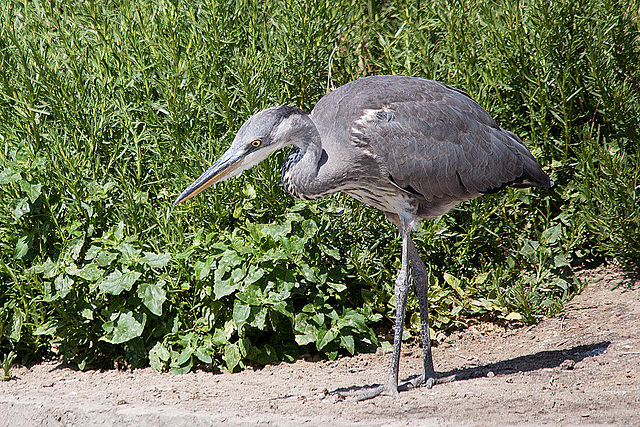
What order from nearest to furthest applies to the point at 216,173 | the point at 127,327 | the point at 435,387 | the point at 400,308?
the point at 216,173 < the point at 435,387 < the point at 400,308 < the point at 127,327

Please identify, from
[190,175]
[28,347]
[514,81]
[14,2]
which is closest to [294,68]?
[190,175]

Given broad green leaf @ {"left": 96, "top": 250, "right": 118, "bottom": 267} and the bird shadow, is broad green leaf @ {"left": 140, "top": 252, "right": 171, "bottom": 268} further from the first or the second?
the bird shadow

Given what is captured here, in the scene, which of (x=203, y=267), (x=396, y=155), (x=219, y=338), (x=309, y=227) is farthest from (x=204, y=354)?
(x=396, y=155)

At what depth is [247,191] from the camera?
4965 mm

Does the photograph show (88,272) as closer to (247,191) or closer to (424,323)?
(247,191)

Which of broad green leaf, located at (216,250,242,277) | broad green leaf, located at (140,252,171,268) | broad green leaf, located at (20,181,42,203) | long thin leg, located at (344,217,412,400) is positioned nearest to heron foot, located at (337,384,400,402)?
long thin leg, located at (344,217,412,400)

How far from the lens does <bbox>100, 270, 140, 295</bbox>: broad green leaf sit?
15.0ft

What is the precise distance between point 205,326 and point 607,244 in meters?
Result: 2.93

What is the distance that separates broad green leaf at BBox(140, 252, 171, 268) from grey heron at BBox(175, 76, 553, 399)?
0.64 metres

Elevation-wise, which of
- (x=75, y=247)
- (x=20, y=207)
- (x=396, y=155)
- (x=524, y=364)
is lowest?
(x=524, y=364)

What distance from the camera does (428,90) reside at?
4.60 metres

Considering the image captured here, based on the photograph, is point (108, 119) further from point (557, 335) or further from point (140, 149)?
point (557, 335)

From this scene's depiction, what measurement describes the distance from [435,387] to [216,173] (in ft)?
5.89

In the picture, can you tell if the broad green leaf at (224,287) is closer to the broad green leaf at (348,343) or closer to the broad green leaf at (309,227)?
the broad green leaf at (309,227)
